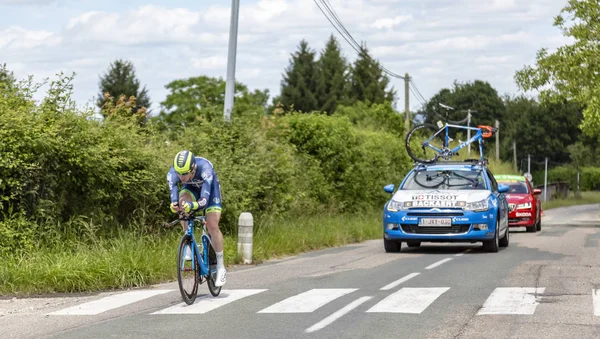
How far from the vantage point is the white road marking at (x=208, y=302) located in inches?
379

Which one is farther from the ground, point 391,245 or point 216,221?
point 216,221

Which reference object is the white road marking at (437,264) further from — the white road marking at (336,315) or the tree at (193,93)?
the tree at (193,93)

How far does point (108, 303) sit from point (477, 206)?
8.67 m

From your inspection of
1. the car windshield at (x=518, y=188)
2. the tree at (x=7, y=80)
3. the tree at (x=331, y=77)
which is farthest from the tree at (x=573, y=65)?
the tree at (x=331, y=77)

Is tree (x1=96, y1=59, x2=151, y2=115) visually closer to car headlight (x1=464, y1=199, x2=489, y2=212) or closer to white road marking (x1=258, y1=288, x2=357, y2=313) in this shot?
car headlight (x1=464, y1=199, x2=489, y2=212)

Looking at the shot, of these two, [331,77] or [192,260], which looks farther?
[331,77]

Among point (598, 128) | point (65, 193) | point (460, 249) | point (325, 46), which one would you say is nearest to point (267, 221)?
point (460, 249)

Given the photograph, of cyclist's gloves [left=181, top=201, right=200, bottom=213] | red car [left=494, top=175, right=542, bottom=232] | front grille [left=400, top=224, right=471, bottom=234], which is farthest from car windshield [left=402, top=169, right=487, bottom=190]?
red car [left=494, top=175, right=542, bottom=232]

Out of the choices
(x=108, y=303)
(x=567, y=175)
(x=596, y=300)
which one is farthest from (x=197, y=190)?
(x=567, y=175)

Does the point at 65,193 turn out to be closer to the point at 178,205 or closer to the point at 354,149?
the point at 178,205

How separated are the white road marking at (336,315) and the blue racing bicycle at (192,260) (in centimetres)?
162

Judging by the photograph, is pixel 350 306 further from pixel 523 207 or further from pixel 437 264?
pixel 523 207

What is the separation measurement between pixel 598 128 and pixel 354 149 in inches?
361

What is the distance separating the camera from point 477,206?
680 inches
